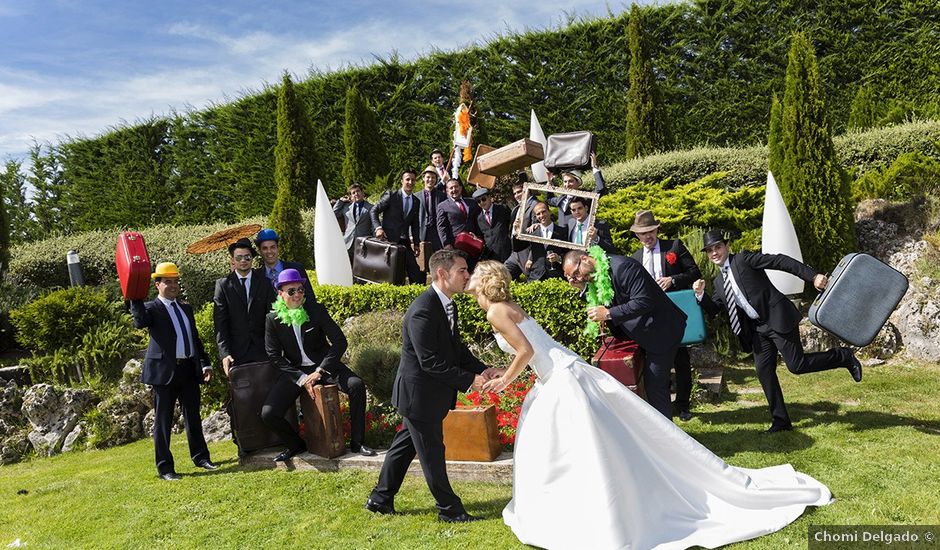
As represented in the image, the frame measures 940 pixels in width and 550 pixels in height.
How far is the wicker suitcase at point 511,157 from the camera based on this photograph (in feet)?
28.5

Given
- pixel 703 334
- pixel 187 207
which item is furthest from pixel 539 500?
pixel 187 207

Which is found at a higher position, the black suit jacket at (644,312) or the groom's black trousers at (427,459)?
the black suit jacket at (644,312)

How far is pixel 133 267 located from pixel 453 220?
3.85 meters

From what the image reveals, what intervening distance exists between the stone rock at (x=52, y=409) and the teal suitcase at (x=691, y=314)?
686 centimetres

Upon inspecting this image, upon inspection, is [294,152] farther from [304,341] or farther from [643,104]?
[304,341]

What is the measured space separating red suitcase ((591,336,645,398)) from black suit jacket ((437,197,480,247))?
3.02 meters

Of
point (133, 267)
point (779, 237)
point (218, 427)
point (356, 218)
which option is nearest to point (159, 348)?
point (133, 267)

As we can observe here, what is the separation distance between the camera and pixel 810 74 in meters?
9.49

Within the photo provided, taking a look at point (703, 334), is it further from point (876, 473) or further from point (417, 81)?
point (417, 81)

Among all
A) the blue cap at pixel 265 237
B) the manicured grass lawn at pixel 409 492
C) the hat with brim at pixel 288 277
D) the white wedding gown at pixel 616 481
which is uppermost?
the blue cap at pixel 265 237

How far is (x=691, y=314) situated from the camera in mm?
6480

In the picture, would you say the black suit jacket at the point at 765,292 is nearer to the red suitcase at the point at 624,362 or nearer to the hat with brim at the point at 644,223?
the hat with brim at the point at 644,223

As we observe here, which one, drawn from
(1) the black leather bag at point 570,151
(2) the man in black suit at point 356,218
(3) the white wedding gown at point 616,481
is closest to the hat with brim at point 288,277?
(3) the white wedding gown at point 616,481

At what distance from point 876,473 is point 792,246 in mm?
4288
